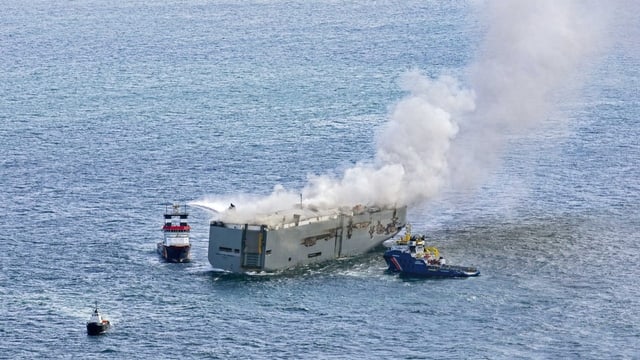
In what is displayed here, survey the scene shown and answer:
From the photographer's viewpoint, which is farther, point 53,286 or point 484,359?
point 53,286

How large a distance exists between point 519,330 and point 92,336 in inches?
1697

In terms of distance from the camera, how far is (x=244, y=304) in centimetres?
19175

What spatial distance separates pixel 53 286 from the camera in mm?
197250

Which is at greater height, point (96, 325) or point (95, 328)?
point (96, 325)

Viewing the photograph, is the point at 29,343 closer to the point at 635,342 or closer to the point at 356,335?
the point at 356,335

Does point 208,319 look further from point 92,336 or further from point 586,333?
point 586,333

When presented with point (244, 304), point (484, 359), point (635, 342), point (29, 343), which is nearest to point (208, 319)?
point (244, 304)

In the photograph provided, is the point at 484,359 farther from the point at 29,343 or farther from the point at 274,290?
the point at 29,343

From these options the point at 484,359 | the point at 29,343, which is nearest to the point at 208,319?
the point at 29,343

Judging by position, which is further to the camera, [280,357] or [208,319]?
[208,319]

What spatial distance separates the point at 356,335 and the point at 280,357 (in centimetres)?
975

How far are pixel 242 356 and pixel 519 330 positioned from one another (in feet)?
93.2

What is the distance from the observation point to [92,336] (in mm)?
180750

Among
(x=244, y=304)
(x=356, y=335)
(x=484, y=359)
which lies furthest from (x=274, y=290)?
(x=484, y=359)
